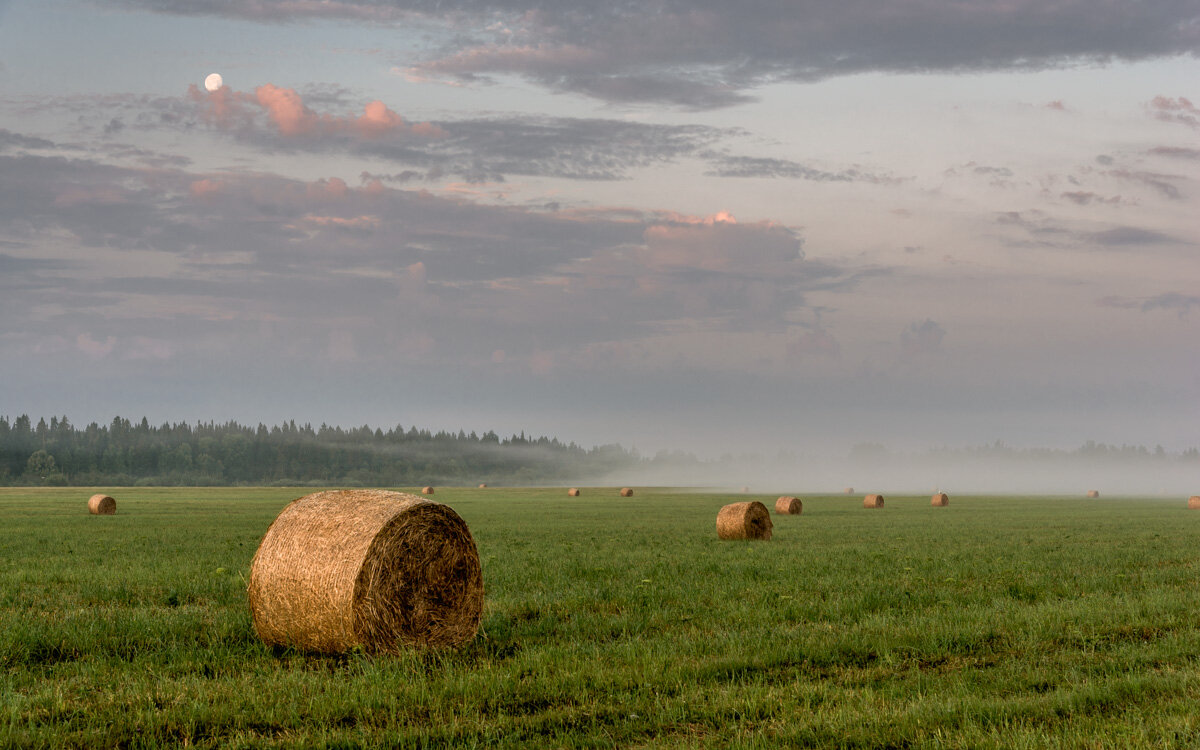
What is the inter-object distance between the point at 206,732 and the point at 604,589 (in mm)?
9751

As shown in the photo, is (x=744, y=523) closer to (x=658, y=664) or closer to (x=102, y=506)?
(x=658, y=664)

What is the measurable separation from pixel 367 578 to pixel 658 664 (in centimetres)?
403

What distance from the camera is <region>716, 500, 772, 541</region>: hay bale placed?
108 ft

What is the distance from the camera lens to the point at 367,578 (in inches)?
490

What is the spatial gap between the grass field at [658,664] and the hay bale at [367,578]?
0.40 m

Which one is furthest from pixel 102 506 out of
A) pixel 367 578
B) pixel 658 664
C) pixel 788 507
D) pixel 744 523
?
pixel 658 664

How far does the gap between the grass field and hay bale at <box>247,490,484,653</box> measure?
1.33 ft

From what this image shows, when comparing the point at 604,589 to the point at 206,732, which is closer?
the point at 206,732

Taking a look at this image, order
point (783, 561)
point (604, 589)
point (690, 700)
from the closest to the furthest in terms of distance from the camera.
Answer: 1. point (690, 700)
2. point (604, 589)
3. point (783, 561)

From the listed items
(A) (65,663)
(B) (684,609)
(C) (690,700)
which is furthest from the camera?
(B) (684,609)

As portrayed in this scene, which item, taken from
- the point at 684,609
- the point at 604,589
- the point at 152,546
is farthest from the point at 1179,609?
the point at 152,546

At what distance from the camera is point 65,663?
1154 centimetres

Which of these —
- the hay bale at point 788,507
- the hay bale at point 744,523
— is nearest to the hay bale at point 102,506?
the hay bale at point 788,507

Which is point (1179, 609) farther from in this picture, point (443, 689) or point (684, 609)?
point (443, 689)
